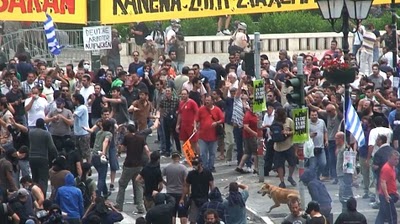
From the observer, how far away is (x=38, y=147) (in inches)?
1169

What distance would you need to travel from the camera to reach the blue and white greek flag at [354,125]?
28969 mm

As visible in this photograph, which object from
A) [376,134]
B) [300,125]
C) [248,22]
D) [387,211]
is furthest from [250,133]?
[248,22]

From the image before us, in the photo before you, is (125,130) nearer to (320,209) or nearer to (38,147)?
(38,147)

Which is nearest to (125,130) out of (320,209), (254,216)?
(254,216)

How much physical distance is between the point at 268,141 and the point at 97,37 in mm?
5527

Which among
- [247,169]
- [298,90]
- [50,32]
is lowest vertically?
[247,169]

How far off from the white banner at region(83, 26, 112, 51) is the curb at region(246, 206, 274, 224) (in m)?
7.57

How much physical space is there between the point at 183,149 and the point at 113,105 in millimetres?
2300

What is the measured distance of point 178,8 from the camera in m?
37.8

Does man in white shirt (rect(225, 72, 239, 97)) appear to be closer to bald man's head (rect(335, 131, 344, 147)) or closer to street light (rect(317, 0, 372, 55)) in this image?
bald man's head (rect(335, 131, 344, 147))

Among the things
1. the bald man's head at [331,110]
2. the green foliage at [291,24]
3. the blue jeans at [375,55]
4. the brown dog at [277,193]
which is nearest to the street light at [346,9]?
the brown dog at [277,193]

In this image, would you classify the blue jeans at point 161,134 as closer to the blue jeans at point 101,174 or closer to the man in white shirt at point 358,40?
the blue jeans at point 101,174

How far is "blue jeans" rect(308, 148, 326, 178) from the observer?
31438 millimetres

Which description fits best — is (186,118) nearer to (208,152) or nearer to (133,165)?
(208,152)
